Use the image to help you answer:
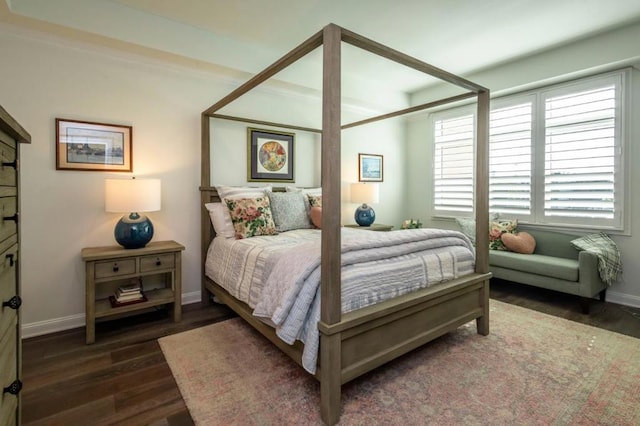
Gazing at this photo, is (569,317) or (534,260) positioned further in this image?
(534,260)

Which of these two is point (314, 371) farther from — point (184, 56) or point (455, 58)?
point (455, 58)

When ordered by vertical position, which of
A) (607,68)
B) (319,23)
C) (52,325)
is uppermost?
(319,23)

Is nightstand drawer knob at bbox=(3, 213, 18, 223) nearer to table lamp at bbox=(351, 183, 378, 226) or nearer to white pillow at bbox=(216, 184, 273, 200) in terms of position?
white pillow at bbox=(216, 184, 273, 200)

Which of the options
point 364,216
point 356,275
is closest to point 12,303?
point 356,275

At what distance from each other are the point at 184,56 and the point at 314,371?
2.84 meters

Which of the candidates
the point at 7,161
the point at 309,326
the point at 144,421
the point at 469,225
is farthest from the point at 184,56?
the point at 469,225

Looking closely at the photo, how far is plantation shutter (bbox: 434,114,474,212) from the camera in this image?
4582mm

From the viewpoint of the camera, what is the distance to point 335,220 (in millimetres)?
1603

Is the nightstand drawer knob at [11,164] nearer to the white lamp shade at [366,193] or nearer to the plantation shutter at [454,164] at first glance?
the white lamp shade at [366,193]

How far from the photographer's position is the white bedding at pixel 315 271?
174 cm

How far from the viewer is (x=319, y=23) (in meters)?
2.96

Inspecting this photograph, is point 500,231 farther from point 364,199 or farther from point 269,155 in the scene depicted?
point 269,155

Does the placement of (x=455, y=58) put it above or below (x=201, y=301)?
above

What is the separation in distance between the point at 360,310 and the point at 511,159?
11.2 feet
